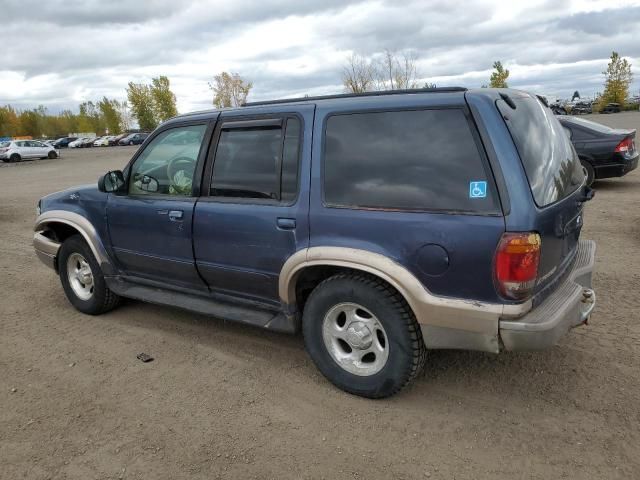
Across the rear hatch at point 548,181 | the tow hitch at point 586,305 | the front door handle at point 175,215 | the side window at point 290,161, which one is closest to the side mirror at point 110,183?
the front door handle at point 175,215

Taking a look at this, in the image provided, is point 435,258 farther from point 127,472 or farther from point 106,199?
point 106,199

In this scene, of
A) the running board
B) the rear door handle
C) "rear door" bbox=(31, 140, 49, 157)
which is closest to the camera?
the rear door handle

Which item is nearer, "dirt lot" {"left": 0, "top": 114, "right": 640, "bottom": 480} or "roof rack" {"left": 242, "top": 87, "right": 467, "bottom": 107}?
"dirt lot" {"left": 0, "top": 114, "right": 640, "bottom": 480}

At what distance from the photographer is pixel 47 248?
5.10 meters

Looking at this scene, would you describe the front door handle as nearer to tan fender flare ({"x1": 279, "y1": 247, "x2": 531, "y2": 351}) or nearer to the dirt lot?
the dirt lot

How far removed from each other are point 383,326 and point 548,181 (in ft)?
4.13

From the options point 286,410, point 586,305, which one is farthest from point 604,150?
point 286,410

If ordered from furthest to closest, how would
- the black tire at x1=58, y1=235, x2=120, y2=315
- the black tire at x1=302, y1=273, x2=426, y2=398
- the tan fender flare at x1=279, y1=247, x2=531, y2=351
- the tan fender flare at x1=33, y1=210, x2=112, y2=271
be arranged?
the black tire at x1=58, y1=235, x2=120, y2=315 < the tan fender flare at x1=33, y1=210, x2=112, y2=271 < the black tire at x1=302, y1=273, x2=426, y2=398 < the tan fender flare at x1=279, y1=247, x2=531, y2=351

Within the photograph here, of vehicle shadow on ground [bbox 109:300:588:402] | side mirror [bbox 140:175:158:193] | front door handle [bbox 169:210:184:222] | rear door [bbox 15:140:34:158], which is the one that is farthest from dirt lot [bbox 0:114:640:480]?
rear door [bbox 15:140:34:158]

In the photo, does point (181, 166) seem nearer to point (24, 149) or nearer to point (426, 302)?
point (426, 302)

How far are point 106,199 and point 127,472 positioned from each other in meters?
2.50

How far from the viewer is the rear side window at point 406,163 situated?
279 centimetres

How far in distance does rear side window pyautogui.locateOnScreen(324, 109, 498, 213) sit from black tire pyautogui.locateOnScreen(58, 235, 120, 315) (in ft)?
8.70

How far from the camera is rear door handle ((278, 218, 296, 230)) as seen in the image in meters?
3.34
